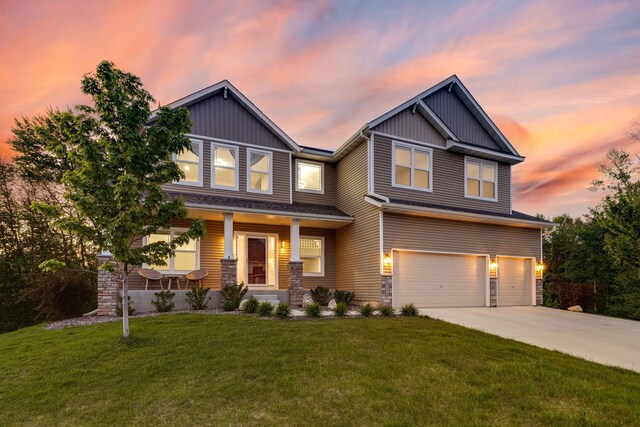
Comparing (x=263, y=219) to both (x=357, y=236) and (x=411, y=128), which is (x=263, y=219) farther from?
(x=411, y=128)

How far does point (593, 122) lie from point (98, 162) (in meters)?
19.9

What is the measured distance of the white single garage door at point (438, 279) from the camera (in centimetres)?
1356

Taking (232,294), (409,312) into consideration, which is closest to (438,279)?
(409,312)

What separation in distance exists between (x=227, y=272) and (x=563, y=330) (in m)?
9.98

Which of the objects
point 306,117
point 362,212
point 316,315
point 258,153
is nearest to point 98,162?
point 316,315

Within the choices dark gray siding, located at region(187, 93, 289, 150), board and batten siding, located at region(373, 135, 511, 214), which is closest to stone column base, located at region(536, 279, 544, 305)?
board and batten siding, located at region(373, 135, 511, 214)

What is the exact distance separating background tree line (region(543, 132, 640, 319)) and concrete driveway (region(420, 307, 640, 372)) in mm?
1999

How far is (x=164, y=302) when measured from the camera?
1137cm

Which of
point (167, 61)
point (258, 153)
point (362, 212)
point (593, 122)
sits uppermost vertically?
point (167, 61)

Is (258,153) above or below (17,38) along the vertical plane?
below

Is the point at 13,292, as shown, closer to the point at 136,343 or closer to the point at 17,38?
the point at 17,38

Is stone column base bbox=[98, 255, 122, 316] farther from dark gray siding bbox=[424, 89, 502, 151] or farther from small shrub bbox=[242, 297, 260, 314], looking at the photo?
dark gray siding bbox=[424, 89, 502, 151]

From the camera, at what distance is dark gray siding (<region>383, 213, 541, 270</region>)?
1359 centimetres

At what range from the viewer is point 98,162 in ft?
23.6
